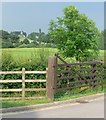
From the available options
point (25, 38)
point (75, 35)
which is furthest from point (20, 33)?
point (75, 35)

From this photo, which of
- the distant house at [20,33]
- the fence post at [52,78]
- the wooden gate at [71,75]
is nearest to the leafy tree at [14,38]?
the distant house at [20,33]

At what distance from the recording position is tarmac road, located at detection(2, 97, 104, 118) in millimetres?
9555

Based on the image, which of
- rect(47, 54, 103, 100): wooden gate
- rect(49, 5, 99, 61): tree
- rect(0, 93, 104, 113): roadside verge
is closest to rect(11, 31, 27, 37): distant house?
rect(49, 5, 99, 61): tree

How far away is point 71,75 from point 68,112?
194 inches

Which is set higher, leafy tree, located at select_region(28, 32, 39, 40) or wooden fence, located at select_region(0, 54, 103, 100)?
leafy tree, located at select_region(28, 32, 39, 40)

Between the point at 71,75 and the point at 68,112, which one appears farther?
the point at 71,75

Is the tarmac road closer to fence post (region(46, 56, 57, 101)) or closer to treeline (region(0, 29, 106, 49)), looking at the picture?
fence post (region(46, 56, 57, 101))

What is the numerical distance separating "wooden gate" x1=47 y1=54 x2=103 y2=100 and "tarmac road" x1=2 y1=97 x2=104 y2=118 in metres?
1.63

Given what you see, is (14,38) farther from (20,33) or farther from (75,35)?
(75,35)

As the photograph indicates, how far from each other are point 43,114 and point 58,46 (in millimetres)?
16753

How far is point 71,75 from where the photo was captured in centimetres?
1505

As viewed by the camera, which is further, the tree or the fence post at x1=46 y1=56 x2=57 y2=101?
the tree

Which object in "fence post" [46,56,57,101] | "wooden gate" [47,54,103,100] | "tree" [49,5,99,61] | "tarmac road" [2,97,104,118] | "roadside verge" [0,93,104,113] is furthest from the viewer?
"tree" [49,5,99,61]

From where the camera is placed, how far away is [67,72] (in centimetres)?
1458
